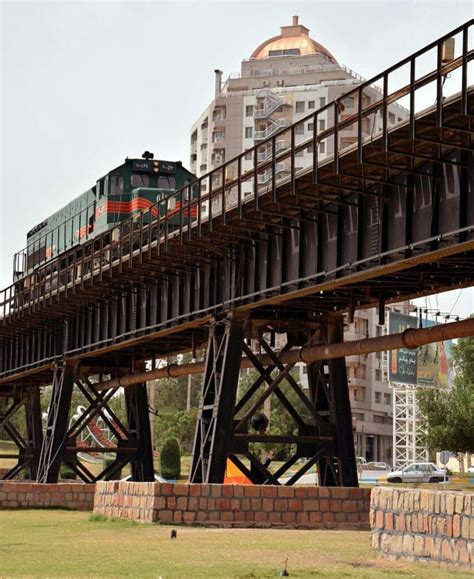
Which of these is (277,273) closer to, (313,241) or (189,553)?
(313,241)

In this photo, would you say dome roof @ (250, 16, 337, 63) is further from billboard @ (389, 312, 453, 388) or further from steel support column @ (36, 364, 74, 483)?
steel support column @ (36, 364, 74, 483)

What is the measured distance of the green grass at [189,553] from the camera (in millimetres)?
17047

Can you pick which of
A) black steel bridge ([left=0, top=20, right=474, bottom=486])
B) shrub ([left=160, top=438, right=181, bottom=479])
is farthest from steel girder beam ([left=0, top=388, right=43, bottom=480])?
shrub ([left=160, top=438, right=181, bottom=479])

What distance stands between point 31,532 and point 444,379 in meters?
71.8

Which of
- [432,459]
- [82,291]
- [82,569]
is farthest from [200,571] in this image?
[432,459]

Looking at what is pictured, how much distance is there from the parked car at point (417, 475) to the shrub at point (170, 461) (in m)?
13.7

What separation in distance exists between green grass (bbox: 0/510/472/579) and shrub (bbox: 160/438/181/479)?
47537 mm

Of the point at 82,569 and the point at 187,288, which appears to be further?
the point at 187,288

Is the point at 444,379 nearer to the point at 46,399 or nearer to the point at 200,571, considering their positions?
the point at 46,399

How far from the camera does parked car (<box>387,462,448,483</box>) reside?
7861 cm

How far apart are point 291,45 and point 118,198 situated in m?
113

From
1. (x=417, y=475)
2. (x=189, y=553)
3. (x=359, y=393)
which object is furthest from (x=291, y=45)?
(x=189, y=553)

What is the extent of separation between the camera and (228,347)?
30219 millimetres

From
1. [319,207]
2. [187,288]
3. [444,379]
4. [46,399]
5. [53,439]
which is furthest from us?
[46,399]
